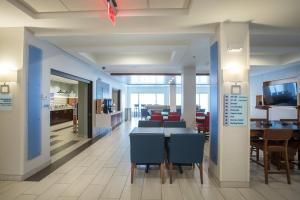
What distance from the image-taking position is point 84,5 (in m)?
3.30

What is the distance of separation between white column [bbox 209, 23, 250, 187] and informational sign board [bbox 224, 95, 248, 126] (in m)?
0.05

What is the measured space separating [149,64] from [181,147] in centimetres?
411

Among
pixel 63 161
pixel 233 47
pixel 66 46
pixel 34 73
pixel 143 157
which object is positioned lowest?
pixel 63 161

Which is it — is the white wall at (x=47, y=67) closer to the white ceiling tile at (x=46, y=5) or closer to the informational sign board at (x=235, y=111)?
the white ceiling tile at (x=46, y=5)

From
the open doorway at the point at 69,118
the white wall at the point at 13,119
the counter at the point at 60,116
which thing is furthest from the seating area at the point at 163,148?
the counter at the point at 60,116

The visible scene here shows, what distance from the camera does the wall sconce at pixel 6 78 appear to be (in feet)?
12.8

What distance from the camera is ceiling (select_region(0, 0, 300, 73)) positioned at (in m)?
3.18

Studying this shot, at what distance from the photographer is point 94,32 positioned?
4184 millimetres

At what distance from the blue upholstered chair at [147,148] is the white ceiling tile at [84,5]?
6.88 feet

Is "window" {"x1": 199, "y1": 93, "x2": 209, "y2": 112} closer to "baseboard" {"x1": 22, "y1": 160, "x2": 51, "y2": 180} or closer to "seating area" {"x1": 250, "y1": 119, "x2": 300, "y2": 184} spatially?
"seating area" {"x1": 250, "y1": 119, "x2": 300, "y2": 184}

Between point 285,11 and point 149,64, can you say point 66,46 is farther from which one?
point 285,11

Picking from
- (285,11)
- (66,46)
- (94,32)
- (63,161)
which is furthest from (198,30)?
(63,161)

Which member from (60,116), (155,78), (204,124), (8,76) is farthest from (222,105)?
(60,116)

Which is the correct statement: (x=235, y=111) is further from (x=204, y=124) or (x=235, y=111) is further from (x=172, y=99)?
(x=172, y=99)
